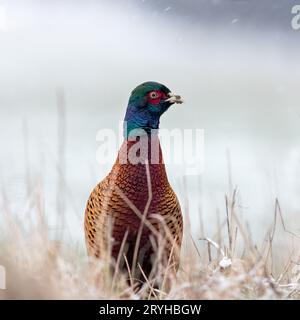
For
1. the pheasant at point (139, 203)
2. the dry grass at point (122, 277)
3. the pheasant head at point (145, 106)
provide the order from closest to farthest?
the dry grass at point (122, 277), the pheasant at point (139, 203), the pheasant head at point (145, 106)

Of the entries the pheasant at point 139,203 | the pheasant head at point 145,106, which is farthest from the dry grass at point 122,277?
the pheasant head at point 145,106

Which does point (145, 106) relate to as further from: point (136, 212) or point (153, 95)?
point (136, 212)

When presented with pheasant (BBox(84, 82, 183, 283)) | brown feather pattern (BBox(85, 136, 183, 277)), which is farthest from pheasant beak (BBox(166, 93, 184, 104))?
brown feather pattern (BBox(85, 136, 183, 277))

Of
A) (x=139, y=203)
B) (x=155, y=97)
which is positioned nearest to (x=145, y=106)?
(x=155, y=97)

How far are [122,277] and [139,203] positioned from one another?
34cm

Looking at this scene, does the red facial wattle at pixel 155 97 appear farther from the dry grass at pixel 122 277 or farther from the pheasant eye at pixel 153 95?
the dry grass at pixel 122 277

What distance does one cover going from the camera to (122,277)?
238 cm

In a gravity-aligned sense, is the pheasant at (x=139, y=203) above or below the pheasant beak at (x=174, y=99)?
below

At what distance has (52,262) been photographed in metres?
2.32

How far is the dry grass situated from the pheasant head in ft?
1.48

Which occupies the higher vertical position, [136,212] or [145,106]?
[145,106]

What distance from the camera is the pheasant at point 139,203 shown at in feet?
8.38

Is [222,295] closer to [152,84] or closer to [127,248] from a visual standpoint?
[127,248]
